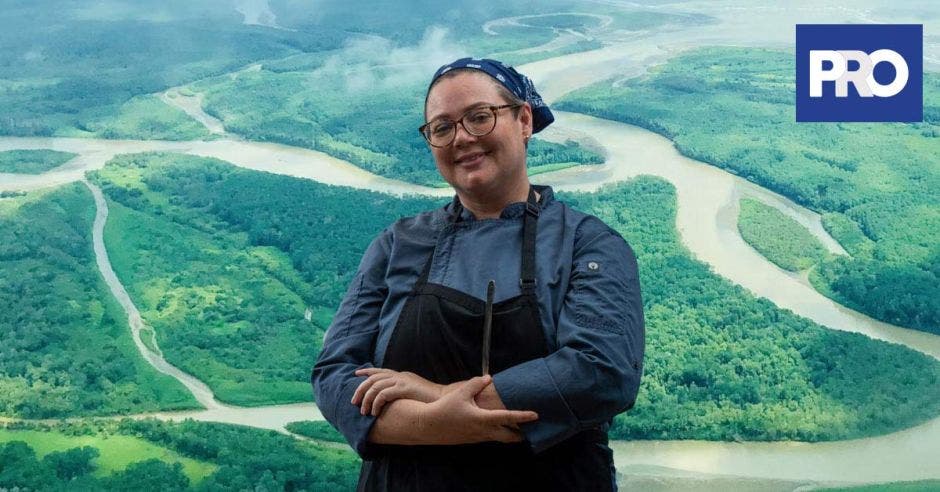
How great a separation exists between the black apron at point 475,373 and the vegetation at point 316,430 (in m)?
4.01

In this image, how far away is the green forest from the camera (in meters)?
5.39

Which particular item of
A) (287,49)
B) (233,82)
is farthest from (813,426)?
(287,49)

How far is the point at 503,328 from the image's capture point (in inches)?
52.6

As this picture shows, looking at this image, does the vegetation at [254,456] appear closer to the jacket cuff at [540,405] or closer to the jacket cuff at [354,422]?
the jacket cuff at [354,422]

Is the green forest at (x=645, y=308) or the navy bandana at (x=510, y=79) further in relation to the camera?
the green forest at (x=645, y=308)

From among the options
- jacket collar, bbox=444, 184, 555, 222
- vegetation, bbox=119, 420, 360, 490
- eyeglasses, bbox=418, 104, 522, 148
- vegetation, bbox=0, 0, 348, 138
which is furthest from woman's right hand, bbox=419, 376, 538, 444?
vegetation, bbox=0, 0, 348, 138

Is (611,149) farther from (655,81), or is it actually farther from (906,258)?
(906,258)

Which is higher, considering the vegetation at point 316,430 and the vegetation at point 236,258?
the vegetation at point 236,258

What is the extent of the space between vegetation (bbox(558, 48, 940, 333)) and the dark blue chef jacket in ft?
18.1

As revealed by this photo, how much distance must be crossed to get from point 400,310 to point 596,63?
10.6 meters

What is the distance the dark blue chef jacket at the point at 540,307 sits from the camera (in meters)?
1.28

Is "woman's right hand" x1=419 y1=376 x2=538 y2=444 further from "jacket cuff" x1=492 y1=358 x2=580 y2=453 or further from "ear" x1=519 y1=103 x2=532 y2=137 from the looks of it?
"ear" x1=519 y1=103 x2=532 y2=137

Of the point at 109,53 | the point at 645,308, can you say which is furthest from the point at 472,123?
the point at 109,53

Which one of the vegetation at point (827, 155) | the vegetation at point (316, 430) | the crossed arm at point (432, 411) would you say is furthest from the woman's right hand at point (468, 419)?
the vegetation at point (827, 155)
